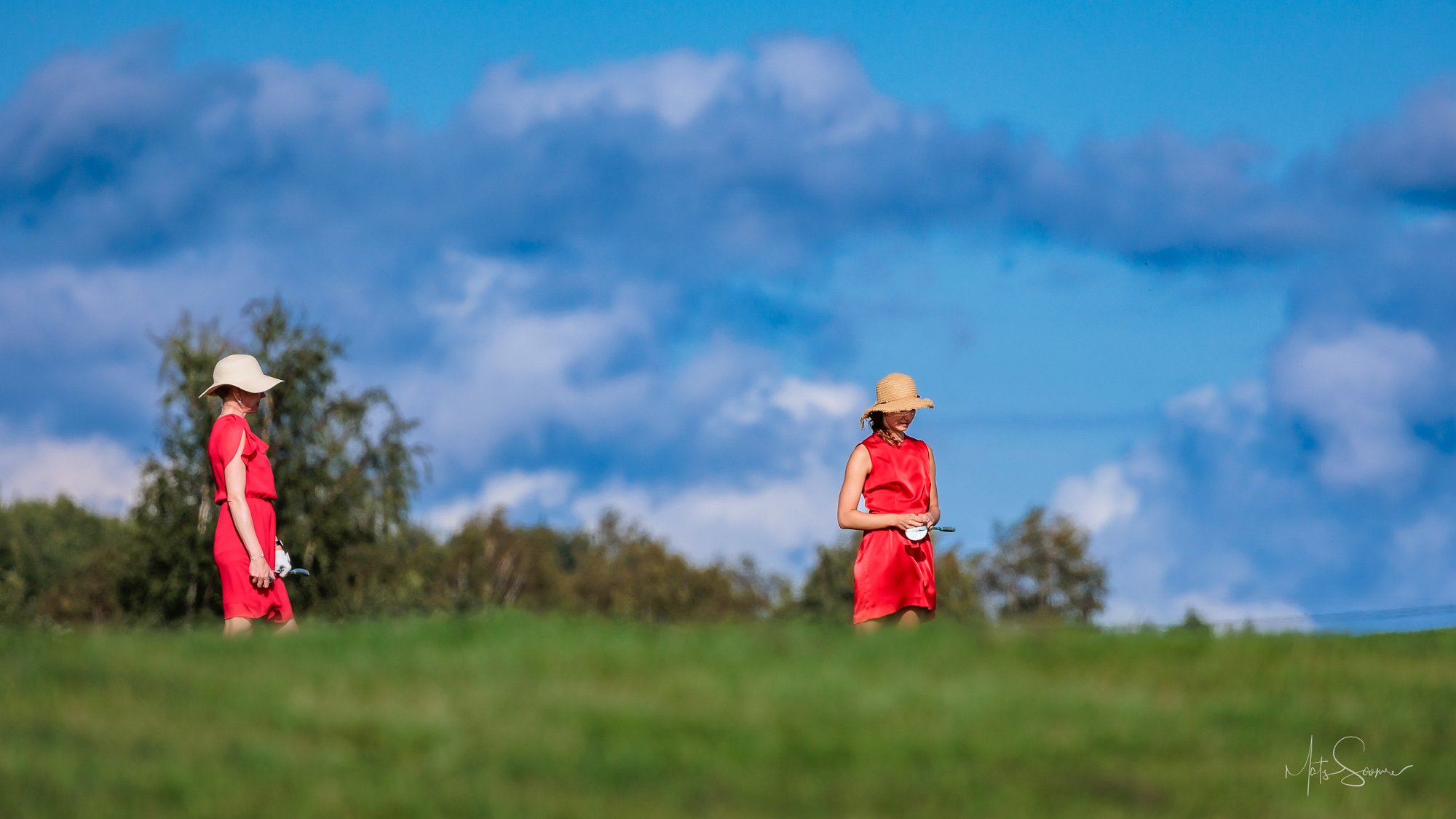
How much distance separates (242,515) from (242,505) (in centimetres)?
9

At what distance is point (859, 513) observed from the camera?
12.0 metres

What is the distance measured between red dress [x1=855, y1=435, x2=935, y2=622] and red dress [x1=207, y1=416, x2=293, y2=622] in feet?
15.5

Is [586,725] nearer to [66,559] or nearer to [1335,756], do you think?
[1335,756]

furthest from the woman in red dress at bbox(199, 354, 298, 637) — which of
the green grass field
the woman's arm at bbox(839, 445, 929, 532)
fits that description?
the woman's arm at bbox(839, 445, 929, 532)

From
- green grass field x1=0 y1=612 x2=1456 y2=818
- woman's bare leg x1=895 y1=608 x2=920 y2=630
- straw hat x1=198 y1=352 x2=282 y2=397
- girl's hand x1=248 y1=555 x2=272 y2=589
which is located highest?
straw hat x1=198 y1=352 x2=282 y2=397

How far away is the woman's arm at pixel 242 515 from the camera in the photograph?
11734 millimetres

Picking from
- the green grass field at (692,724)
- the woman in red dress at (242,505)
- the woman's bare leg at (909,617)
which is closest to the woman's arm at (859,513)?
the woman's bare leg at (909,617)

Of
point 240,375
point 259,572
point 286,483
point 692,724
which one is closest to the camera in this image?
point 692,724

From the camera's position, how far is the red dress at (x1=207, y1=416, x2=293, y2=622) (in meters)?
11.9

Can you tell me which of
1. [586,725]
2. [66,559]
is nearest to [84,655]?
[586,725]

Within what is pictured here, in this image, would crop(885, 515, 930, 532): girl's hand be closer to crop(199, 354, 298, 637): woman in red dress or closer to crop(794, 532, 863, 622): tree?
crop(199, 354, 298, 637): woman in red dress

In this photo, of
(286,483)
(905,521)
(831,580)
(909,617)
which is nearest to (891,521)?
(905,521)
